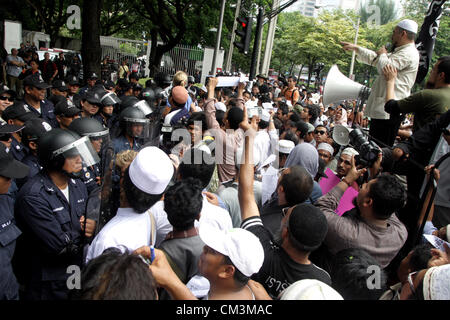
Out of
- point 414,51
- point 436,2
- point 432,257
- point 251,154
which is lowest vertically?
point 432,257

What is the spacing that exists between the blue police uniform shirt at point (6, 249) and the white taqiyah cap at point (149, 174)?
0.87 m

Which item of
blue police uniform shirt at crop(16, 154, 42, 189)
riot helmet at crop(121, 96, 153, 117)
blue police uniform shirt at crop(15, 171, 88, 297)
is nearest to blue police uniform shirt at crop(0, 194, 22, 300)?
blue police uniform shirt at crop(15, 171, 88, 297)

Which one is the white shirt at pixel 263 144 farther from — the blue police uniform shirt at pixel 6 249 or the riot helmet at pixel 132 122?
the blue police uniform shirt at pixel 6 249

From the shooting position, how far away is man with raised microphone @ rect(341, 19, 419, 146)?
150 inches

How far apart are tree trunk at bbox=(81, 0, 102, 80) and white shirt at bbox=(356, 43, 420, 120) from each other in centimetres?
995

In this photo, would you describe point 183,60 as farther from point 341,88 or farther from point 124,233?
point 124,233

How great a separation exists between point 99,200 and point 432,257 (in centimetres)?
229

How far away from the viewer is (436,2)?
14.5 feet

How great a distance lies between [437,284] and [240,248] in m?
0.90

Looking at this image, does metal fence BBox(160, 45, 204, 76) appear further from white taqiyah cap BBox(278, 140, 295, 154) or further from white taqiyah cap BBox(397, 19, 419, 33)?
white taqiyah cap BBox(397, 19, 419, 33)

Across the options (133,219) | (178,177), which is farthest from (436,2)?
(133,219)

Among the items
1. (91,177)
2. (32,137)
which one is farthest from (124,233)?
(32,137)

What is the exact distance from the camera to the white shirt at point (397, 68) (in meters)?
3.82
